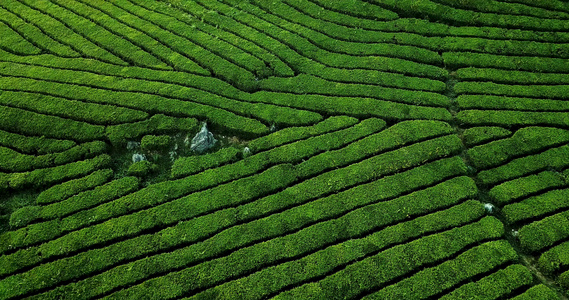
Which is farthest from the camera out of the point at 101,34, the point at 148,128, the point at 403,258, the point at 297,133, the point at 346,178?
the point at 101,34

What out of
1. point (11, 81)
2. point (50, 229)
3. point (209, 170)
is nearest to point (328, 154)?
point (209, 170)

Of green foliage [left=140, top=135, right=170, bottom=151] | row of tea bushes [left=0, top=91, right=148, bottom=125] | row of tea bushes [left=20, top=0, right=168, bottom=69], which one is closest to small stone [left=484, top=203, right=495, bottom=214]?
green foliage [left=140, top=135, right=170, bottom=151]

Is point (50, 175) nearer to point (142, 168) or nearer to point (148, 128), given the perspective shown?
point (142, 168)

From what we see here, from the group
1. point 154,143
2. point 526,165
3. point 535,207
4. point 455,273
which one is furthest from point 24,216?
point 526,165

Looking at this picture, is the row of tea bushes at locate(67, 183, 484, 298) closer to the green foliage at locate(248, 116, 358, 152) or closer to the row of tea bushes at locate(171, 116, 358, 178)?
the row of tea bushes at locate(171, 116, 358, 178)

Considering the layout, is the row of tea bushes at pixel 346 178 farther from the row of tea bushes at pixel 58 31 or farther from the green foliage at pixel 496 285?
the row of tea bushes at pixel 58 31

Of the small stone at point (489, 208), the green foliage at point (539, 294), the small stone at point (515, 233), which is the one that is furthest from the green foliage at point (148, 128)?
the green foliage at point (539, 294)
